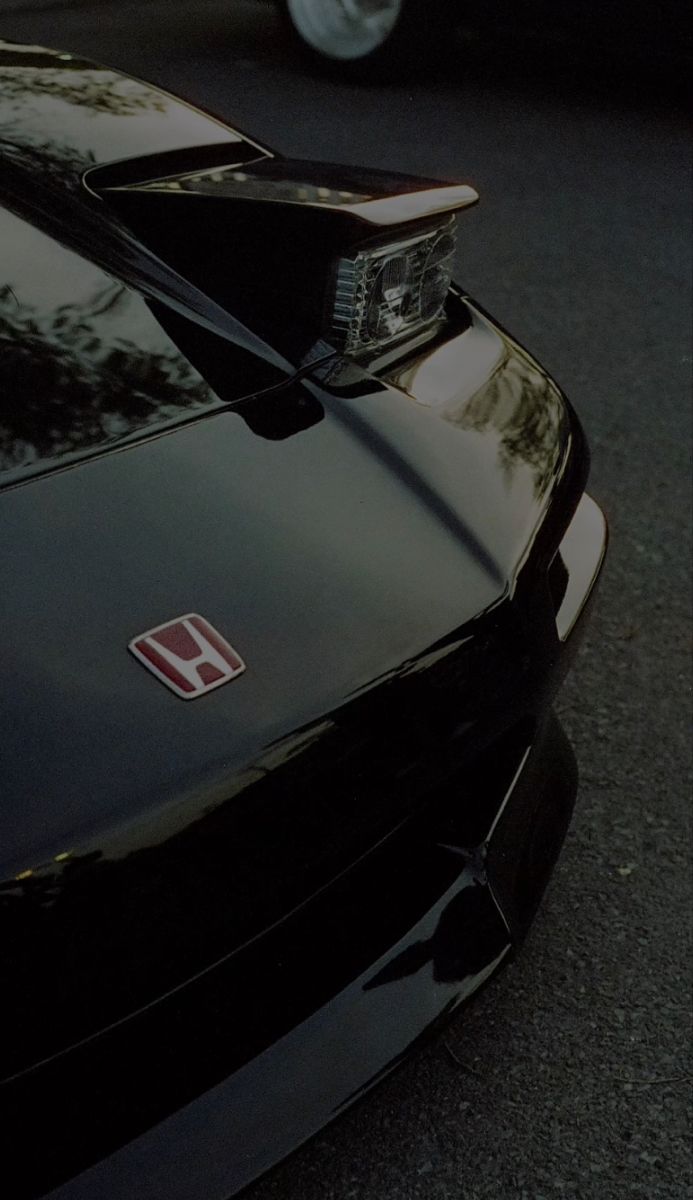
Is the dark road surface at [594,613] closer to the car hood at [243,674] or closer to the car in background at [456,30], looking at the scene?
the car in background at [456,30]

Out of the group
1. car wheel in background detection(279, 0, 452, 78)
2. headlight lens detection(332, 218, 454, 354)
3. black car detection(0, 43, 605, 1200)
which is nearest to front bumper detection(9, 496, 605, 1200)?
black car detection(0, 43, 605, 1200)

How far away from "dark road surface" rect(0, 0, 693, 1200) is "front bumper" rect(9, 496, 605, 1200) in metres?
0.08

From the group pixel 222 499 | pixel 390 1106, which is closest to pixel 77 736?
pixel 222 499

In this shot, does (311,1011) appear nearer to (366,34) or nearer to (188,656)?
(188,656)

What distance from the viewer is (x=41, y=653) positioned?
1.23 metres

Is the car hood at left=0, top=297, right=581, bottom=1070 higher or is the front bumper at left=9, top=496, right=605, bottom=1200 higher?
the car hood at left=0, top=297, right=581, bottom=1070

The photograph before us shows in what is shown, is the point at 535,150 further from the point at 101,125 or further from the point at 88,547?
the point at 88,547

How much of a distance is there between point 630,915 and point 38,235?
3.94 ft

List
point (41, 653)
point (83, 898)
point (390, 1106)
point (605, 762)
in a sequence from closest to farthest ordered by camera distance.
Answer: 1. point (83, 898)
2. point (41, 653)
3. point (390, 1106)
4. point (605, 762)

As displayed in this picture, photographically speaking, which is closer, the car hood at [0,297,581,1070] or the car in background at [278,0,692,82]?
the car hood at [0,297,581,1070]

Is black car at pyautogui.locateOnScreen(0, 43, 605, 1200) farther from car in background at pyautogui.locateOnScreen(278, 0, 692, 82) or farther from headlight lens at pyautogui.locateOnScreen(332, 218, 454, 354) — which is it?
car in background at pyautogui.locateOnScreen(278, 0, 692, 82)

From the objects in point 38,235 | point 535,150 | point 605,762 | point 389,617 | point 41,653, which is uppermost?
point 38,235

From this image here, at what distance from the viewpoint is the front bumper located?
120 centimetres

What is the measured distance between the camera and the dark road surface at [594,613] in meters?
1.63
